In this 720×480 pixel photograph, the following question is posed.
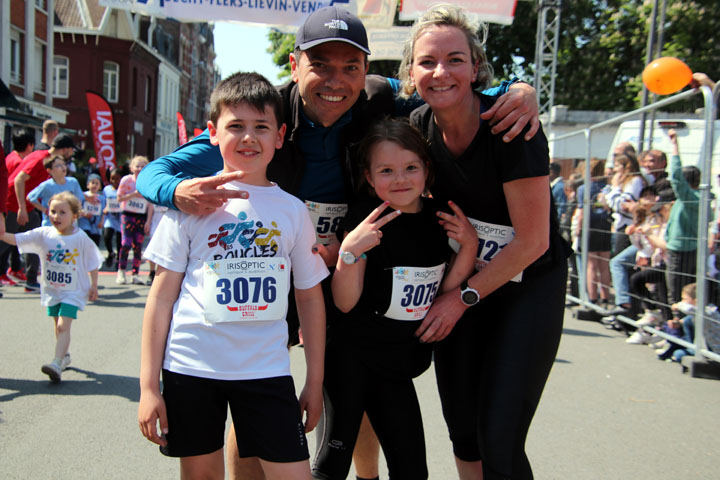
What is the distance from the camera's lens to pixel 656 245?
249 inches

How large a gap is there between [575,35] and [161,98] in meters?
31.8

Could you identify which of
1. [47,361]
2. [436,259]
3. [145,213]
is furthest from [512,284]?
[145,213]

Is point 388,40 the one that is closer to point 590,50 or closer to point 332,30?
point 332,30

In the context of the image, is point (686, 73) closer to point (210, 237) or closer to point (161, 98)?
point (210, 237)

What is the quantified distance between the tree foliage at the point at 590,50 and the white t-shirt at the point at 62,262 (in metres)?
18.9

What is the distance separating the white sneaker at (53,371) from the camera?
4.72 metres

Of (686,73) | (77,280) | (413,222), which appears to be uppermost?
(686,73)

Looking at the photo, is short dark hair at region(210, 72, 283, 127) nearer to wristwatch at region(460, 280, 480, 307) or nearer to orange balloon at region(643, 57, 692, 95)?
wristwatch at region(460, 280, 480, 307)

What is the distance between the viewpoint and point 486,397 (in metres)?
2.36

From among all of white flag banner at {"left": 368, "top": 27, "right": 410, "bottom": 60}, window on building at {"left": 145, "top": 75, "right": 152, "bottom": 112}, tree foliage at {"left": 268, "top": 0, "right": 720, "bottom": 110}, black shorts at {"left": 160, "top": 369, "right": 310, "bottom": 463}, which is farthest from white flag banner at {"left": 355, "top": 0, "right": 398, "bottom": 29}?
window on building at {"left": 145, "top": 75, "right": 152, "bottom": 112}

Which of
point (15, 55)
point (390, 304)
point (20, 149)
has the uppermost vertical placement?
point (15, 55)

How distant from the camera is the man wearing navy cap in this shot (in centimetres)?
239

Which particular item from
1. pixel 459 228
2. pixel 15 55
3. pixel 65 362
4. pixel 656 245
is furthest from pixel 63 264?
pixel 15 55

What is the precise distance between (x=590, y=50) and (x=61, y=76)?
28.9m
